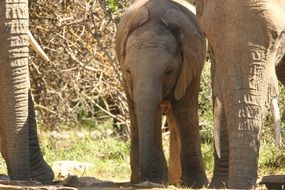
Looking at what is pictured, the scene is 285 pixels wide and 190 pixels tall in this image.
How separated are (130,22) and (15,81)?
49.2 inches

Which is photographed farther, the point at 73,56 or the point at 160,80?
the point at 73,56

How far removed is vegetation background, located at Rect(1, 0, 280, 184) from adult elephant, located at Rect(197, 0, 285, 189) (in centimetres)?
341

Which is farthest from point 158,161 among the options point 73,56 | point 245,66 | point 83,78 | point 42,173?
point 83,78

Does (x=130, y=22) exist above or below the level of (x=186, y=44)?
above

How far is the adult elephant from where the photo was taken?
Result: 19.7 feet

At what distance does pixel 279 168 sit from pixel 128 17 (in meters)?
2.17

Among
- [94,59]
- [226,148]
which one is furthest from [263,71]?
[94,59]

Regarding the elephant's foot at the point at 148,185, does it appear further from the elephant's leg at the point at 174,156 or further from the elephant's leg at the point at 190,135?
the elephant's leg at the point at 174,156

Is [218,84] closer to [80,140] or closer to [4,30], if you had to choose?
[4,30]

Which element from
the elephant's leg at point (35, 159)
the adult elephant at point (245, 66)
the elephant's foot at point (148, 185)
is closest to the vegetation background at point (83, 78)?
the elephant's leg at point (35, 159)

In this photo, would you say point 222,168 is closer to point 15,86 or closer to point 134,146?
point 134,146

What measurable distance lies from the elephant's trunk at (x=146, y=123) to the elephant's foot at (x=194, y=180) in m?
0.65

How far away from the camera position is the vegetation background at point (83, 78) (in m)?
10.1

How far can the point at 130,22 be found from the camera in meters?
7.89
